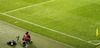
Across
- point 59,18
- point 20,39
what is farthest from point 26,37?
point 59,18

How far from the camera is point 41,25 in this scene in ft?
81.5

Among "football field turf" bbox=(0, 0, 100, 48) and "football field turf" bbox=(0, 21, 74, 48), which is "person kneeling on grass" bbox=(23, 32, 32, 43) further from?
"football field turf" bbox=(0, 0, 100, 48)

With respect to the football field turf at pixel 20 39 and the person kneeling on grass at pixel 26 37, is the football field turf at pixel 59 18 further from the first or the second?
the person kneeling on grass at pixel 26 37

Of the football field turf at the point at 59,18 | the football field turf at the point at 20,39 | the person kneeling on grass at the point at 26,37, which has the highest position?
the person kneeling on grass at the point at 26,37

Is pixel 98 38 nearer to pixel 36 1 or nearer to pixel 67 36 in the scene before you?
pixel 67 36

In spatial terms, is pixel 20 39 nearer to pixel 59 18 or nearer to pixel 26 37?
pixel 26 37

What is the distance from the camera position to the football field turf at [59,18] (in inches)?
887

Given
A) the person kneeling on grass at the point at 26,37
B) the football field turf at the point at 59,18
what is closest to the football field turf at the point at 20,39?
the person kneeling on grass at the point at 26,37

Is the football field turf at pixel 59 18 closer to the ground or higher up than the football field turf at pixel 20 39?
closer to the ground

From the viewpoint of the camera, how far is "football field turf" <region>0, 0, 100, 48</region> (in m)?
22.5

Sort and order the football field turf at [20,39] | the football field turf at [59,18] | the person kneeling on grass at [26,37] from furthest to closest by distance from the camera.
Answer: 1. the football field turf at [59,18]
2. the football field turf at [20,39]
3. the person kneeling on grass at [26,37]

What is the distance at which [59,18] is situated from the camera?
87.8 feet

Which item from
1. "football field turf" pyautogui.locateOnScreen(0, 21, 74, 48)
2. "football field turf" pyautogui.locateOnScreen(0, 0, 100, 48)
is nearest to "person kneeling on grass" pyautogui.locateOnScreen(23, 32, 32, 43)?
"football field turf" pyautogui.locateOnScreen(0, 21, 74, 48)

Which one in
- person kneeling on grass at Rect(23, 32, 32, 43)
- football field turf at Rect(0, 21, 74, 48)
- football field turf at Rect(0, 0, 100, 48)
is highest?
person kneeling on grass at Rect(23, 32, 32, 43)
